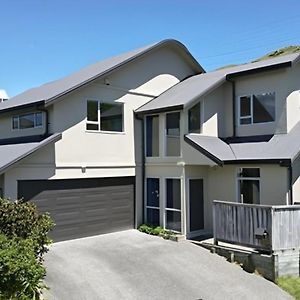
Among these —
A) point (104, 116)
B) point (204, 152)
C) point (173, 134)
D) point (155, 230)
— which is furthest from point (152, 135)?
point (155, 230)

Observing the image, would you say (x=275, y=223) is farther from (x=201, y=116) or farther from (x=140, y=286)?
(x=201, y=116)

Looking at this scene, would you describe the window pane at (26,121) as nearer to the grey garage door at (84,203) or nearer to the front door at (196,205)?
the grey garage door at (84,203)

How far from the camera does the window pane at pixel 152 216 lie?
55.7 feet

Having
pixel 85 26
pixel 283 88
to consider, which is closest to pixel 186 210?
pixel 283 88

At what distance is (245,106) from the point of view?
1720cm

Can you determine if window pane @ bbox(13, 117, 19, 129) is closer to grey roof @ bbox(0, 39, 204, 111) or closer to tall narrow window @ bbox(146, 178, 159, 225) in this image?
grey roof @ bbox(0, 39, 204, 111)

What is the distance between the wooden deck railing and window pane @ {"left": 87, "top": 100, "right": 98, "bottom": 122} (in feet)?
22.2

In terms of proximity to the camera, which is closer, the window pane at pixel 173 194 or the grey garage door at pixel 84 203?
the grey garage door at pixel 84 203

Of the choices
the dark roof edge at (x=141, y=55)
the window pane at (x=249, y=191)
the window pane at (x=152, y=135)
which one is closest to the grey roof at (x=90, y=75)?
the dark roof edge at (x=141, y=55)

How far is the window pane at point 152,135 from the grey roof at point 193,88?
2.12ft

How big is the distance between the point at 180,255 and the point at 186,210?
8.62 ft

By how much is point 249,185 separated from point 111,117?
656cm

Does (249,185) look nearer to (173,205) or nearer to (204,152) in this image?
(204,152)

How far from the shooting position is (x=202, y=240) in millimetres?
15172
